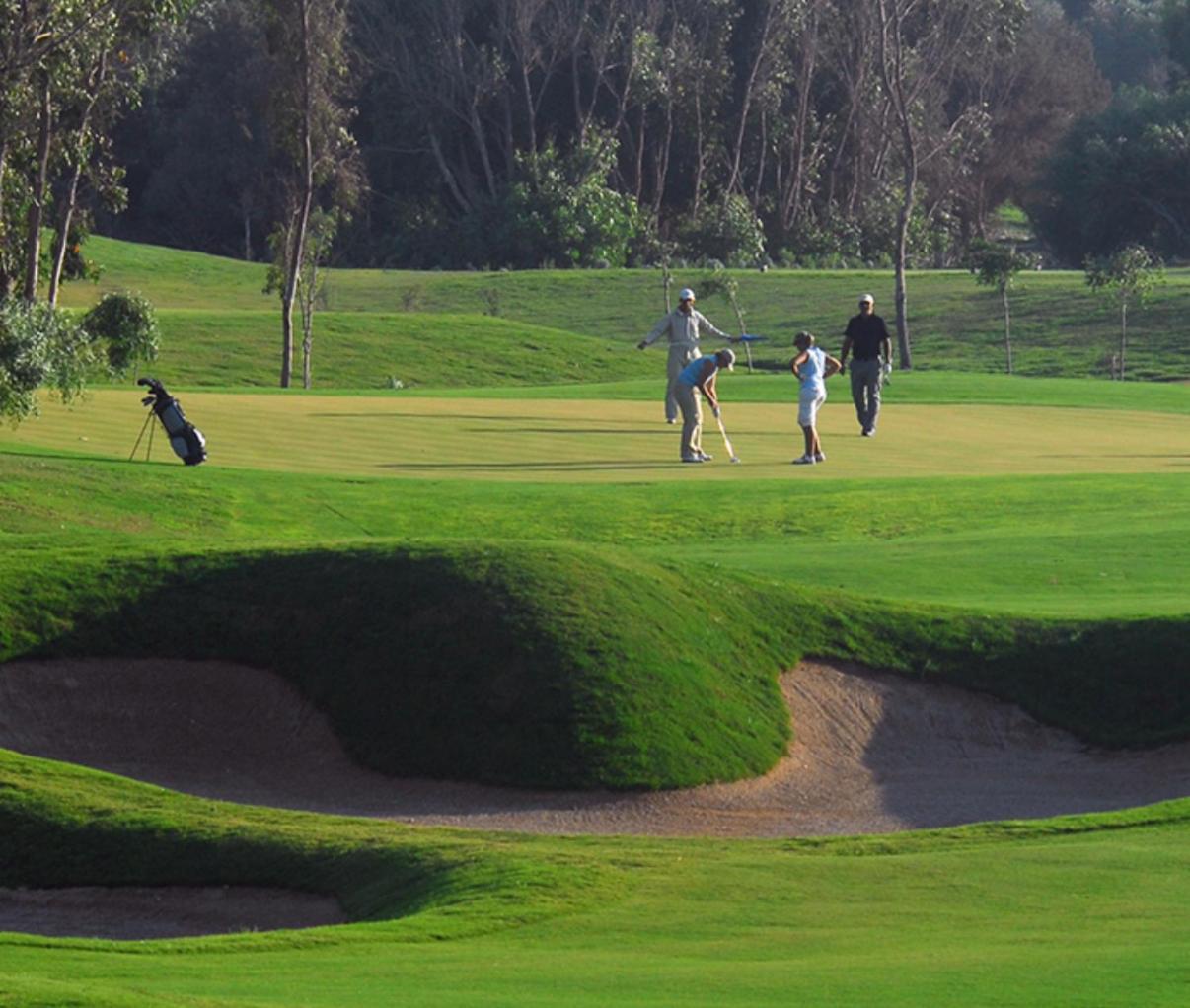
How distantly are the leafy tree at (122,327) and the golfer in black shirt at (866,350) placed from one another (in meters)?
11.4

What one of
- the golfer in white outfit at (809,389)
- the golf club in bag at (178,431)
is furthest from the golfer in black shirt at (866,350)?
the golf club in bag at (178,431)

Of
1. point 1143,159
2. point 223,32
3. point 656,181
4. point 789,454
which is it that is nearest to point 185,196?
point 223,32

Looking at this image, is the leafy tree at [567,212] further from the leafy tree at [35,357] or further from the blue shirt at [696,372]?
the leafy tree at [35,357]

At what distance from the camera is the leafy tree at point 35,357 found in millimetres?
25266

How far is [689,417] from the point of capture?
28.0 m

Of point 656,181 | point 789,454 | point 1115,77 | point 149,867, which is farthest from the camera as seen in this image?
point 1115,77

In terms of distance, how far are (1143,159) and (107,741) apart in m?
74.9

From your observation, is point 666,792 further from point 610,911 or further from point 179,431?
point 179,431

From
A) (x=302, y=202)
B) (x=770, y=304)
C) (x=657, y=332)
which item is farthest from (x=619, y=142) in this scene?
(x=657, y=332)

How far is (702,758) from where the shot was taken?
53.1 feet

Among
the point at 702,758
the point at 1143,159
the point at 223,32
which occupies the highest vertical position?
the point at 223,32

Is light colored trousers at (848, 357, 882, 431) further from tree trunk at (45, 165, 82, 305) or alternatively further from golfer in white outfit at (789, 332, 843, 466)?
tree trunk at (45, 165, 82, 305)

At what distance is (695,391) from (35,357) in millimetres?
7865

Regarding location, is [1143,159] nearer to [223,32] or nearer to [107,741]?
[223,32]
